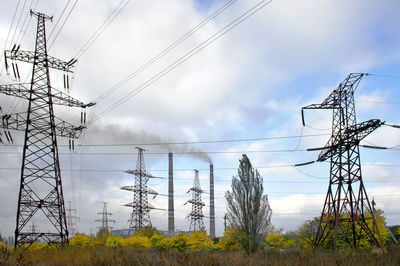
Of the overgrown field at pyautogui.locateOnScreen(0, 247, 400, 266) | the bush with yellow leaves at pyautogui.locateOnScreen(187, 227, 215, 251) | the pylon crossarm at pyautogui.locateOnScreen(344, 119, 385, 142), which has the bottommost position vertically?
the bush with yellow leaves at pyautogui.locateOnScreen(187, 227, 215, 251)

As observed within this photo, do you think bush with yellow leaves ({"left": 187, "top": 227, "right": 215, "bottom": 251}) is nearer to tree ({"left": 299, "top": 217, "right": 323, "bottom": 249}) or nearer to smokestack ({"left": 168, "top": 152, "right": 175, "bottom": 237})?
tree ({"left": 299, "top": 217, "right": 323, "bottom": 249})

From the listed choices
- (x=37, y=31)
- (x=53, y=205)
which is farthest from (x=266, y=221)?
(x=37, y=31)

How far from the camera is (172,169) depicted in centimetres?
6356

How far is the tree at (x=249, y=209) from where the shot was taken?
2244 cm

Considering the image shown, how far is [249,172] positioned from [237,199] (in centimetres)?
215

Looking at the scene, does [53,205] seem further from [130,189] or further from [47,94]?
[130,189]

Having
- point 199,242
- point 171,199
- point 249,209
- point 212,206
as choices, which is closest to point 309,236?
point 199,242

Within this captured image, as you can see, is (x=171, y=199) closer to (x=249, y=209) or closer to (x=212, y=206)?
(x=212, y=206)

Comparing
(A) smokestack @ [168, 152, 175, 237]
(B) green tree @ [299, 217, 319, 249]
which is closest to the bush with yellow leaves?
(B) green tree @ [299, 217, 319, 249]

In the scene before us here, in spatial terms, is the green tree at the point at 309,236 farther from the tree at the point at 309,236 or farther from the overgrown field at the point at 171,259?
the overgrown field at the point at 171,259

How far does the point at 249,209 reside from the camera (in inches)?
889

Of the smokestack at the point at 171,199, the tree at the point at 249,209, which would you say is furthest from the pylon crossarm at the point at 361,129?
the smokestack at the point at 171,199

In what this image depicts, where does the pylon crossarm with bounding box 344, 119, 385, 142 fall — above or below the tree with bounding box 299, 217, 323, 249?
above

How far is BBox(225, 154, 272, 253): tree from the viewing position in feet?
73.6
